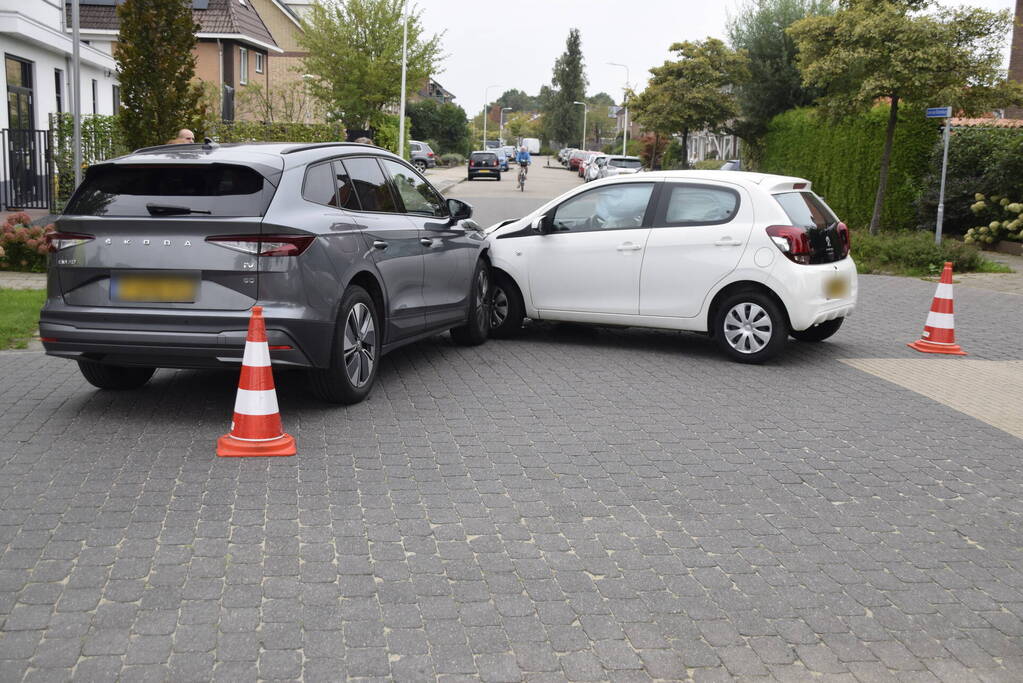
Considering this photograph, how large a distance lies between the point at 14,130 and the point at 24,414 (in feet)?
50.5

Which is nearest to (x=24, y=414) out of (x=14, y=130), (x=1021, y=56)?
(x=14, y=130)

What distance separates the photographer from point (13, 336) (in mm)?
9258

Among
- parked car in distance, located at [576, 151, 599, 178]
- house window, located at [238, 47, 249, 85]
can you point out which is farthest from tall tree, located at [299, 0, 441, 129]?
parked car in distance, located at [576, 151, 599, 178]

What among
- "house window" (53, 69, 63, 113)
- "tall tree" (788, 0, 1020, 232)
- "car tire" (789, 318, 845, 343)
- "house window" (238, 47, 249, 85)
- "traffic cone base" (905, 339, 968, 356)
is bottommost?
"traffic cone base" (905, 339, 968, 356)

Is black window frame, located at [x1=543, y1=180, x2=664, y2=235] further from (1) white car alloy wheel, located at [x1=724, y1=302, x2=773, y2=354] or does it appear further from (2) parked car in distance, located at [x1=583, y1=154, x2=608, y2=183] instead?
(2) parked car in distance, located at [x1=583, y1=154, x2=608, y2=183]

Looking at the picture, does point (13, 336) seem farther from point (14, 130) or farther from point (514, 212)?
point (514, 212)

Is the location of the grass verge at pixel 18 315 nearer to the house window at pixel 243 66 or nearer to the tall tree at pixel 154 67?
the tall tree at pixel 154 67

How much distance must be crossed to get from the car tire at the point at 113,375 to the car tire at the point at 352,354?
1.45m

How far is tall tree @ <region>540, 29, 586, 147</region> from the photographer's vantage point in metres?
133

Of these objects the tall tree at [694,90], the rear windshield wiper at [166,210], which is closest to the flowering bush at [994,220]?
the tall tree at [694,90]

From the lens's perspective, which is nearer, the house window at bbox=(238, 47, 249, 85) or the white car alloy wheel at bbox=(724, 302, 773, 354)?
the white car alloy wheel at bbox=(724, 302, 773, 354)

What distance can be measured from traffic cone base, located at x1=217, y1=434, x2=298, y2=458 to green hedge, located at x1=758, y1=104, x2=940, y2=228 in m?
20.0

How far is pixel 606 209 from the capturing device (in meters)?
9.63

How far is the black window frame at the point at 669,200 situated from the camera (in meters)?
9.01
